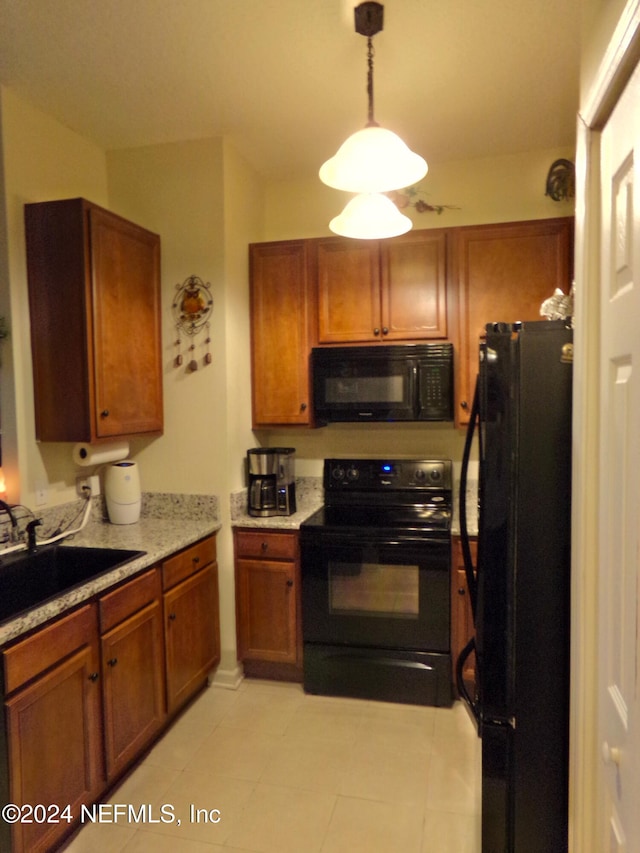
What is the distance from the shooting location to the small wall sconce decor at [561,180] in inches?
112

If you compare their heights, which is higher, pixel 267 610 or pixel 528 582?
pixel 528 582

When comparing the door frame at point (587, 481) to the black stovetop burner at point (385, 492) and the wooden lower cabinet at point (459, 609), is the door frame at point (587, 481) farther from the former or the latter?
the black stovetop burner at point (385, 492)

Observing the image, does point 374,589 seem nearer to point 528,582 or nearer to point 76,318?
point 528,582

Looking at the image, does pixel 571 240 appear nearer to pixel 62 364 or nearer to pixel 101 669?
pixel 62 364

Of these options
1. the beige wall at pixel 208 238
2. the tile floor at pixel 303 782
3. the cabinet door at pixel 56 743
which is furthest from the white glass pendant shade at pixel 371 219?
the tile floor at pixel 303 782

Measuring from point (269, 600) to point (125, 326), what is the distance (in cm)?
154

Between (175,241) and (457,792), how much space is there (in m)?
2.78

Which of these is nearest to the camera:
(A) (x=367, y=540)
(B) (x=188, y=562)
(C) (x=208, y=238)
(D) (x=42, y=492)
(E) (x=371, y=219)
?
(E) (x=371, y=219)

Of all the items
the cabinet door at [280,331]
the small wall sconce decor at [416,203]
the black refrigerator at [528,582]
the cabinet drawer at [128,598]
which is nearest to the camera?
the black refrigerator at [528,582]

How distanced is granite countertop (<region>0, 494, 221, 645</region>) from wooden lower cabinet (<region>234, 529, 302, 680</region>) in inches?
9.2

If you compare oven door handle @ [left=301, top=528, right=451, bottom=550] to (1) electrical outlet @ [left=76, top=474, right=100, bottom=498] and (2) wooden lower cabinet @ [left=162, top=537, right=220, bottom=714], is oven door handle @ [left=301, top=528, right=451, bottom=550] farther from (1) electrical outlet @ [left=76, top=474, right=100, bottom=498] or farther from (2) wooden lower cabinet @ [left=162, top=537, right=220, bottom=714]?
(1) electrical outlet @ [left=76, top=474, right=100, bottom=498]

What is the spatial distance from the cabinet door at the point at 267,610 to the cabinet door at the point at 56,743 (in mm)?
980

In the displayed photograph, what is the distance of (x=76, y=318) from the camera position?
7.63 ft

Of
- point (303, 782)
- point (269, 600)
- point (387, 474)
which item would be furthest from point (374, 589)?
point (303, 782)
